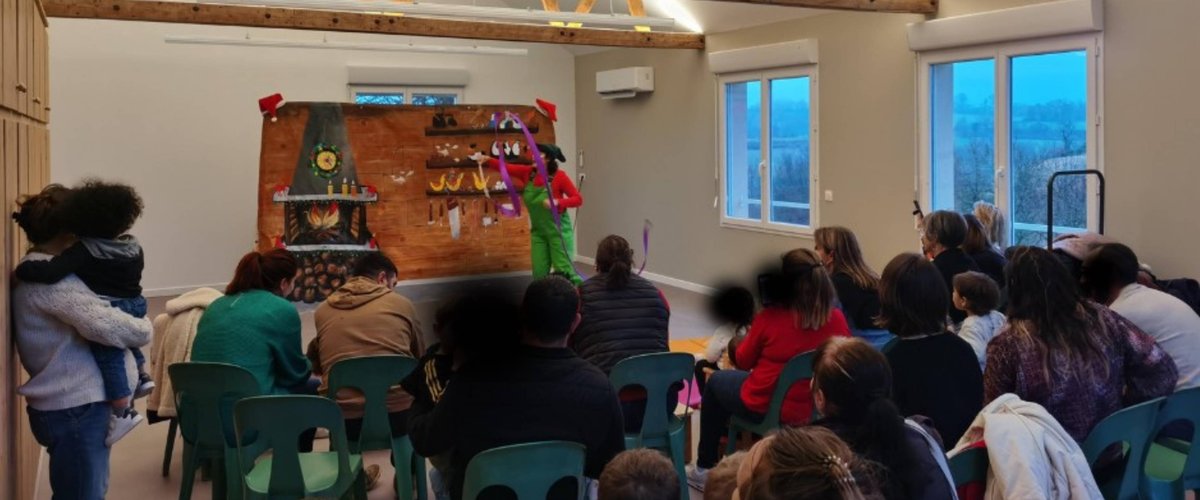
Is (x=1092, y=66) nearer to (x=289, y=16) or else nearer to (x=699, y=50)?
(x=699, y=50)

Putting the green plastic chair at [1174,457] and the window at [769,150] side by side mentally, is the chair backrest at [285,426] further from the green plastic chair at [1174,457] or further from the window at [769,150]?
the window at [769,150]

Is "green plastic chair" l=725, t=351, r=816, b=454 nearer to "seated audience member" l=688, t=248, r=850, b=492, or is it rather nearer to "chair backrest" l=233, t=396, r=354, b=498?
"seated audience member" l=688, t=248, r=850, b=492

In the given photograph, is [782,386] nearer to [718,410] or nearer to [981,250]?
[718,410]

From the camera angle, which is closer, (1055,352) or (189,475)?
(1055,352)

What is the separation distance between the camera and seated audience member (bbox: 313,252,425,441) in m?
3.91

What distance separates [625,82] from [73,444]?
8.61 metres

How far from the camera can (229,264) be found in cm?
1106

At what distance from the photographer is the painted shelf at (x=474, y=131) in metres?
10.3

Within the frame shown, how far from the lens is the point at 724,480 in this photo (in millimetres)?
1907

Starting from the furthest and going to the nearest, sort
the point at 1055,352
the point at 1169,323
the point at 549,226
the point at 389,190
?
1. the point at 389,190
2. the point at 549,226
3. the point at 1169,323
4. the point at 1055,352

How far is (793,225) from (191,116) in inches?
240

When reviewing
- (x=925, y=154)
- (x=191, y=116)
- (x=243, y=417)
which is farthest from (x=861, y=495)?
(x=191, y=116)

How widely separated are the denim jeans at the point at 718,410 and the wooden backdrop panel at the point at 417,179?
20.4ft

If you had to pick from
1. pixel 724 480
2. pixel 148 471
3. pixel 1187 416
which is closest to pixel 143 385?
pixel 148 471
